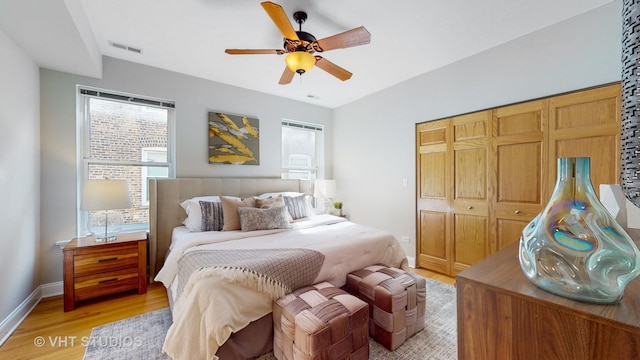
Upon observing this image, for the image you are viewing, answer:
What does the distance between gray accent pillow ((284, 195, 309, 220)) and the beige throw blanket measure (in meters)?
1.31

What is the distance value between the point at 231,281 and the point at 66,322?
1.75 metres

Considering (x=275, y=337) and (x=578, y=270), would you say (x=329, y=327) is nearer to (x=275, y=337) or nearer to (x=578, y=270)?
(x=275, y=337)

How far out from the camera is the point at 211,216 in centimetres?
271

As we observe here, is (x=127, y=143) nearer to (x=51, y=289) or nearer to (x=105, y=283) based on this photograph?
(x=105, y=283)

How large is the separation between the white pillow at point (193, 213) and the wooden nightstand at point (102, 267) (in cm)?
45

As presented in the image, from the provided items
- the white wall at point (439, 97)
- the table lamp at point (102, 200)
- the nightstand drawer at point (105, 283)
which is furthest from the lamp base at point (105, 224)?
the white wall at point (439, 97)

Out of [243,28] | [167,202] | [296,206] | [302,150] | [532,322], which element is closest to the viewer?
[532,322]

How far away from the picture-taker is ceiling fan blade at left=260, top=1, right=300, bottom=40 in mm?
1543

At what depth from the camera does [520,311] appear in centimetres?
53

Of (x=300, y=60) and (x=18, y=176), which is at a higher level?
(x=300, y=60)

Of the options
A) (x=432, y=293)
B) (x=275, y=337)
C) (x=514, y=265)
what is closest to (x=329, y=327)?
(x=275, y=337)

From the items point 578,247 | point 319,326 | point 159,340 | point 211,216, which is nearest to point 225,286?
point 319,326

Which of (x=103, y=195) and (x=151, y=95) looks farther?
(x=151, y=95)

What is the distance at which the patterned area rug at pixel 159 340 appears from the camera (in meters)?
1.71
